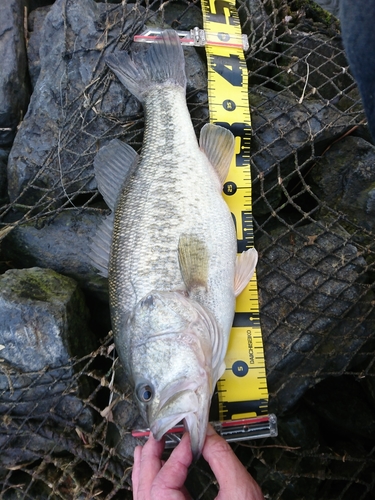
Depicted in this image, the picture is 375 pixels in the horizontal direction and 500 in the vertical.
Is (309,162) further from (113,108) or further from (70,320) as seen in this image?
(70,320)

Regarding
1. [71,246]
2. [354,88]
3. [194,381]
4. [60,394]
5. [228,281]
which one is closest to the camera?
[194,381]

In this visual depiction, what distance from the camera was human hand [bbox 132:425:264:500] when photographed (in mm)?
1933

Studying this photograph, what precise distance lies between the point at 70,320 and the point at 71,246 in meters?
0.66

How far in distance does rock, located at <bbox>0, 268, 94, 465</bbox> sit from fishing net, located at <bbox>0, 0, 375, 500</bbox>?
0.01 meters

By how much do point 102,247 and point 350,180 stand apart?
2127mm

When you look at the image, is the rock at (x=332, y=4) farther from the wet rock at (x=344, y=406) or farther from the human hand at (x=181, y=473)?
the human hand at (x=181, y=473)

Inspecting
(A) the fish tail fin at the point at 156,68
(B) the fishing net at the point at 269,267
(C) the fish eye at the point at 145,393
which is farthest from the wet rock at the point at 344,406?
(A) the fish tail fin at the point at 156,68

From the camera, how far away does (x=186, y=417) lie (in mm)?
2084

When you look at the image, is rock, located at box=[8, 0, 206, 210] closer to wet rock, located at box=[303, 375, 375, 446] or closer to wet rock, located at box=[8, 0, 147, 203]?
wet rock, located at box=[8, 0, 147, 203]

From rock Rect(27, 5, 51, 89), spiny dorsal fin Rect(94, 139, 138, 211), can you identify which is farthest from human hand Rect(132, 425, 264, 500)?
rock Rect(27, 5, 51, 89)

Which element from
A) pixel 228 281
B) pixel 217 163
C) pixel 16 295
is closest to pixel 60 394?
pixel 16 295

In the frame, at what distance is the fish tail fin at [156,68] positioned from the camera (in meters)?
3.10

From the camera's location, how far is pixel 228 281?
265 cm

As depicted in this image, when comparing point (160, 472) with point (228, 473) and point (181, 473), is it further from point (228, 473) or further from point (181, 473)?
point (228, 473)
